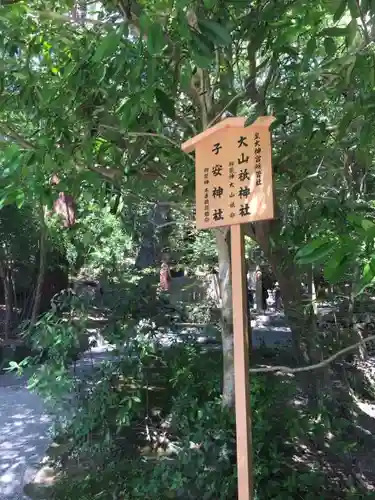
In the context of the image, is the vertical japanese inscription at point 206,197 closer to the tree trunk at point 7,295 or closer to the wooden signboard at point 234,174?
the wooden signboard at point 234,174

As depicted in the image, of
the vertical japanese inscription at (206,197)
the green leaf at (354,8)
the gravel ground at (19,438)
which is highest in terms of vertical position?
the green leaf at (354,8)

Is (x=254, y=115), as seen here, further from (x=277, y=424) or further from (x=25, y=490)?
(x=25, y=490)

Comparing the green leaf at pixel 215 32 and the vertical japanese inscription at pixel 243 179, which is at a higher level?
the green leaf at pixel 215 32

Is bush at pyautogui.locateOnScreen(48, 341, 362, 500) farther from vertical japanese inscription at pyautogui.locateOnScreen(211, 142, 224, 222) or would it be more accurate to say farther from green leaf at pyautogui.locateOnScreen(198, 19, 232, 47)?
green leaf at pyautogui.locateOnScreen(198, 19, 232, 47)

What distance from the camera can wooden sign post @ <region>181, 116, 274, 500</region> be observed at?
226 cm

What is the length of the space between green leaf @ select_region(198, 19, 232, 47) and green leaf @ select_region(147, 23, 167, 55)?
0.18 m

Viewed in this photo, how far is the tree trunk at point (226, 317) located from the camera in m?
3.39

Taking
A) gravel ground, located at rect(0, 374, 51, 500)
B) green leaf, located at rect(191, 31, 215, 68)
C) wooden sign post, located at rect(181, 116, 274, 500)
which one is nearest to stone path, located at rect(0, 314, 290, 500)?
gravel ground, located at rect(0, 374, 51, 500)

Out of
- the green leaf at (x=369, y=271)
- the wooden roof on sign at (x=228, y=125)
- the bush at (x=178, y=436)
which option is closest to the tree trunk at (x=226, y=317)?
the bush at (x=178, y=436)

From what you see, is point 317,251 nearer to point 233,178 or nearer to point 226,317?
point 233,178

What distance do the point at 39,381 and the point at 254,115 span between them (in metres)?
2.56

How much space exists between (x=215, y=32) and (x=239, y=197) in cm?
83

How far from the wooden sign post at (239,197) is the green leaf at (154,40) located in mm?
798

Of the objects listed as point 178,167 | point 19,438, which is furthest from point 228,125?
point 19,438
